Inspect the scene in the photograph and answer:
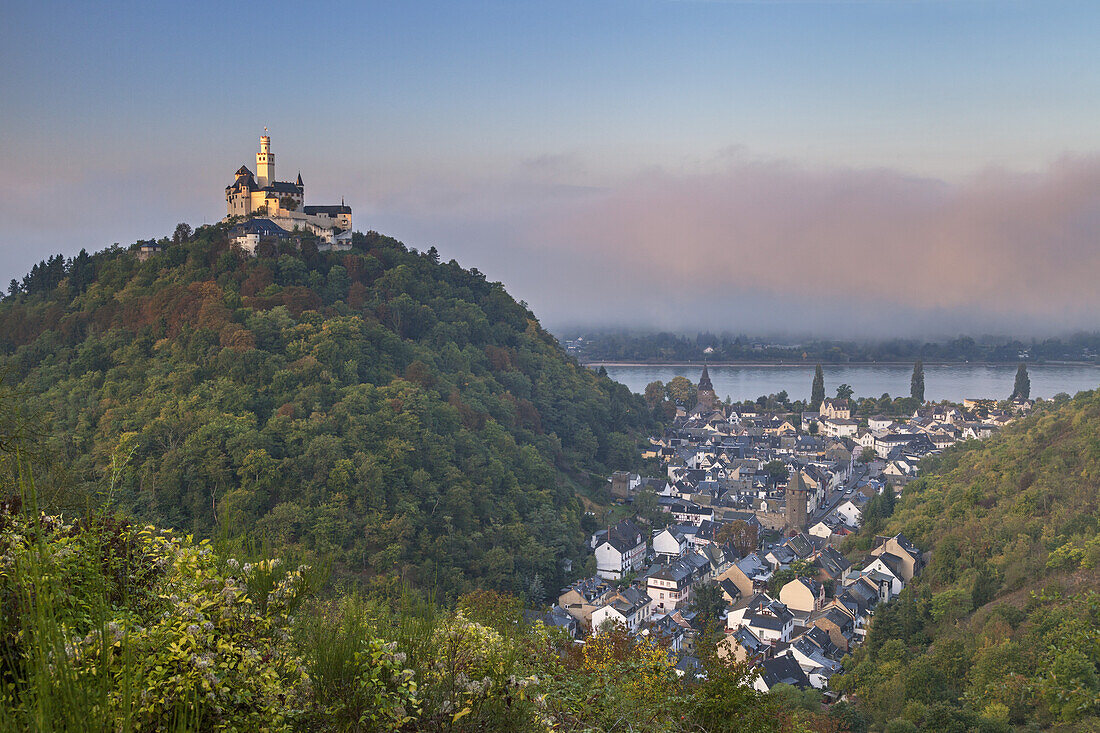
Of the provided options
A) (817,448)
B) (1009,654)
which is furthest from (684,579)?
(817,448)

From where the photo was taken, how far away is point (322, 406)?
23.9 meters

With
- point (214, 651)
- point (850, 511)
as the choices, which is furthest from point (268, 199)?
point (214, 651)

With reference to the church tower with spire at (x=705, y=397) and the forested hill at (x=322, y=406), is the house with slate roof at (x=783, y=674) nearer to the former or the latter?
the forested hill at (x=322, y=406)

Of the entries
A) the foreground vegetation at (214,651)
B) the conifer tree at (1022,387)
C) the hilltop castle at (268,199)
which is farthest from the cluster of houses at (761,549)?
the hilltop castle at (268,199)

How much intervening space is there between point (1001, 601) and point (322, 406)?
1799 cm

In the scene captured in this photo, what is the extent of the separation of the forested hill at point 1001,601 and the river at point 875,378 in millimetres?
46599

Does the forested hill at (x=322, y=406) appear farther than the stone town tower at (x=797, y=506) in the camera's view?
No

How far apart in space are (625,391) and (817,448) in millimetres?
11623

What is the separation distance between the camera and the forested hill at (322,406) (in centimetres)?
1975

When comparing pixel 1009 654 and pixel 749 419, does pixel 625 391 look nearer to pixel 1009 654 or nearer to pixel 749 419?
pixel 749 419

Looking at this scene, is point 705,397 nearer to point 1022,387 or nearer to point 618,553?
point 1022,387

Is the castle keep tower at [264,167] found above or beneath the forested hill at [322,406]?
above

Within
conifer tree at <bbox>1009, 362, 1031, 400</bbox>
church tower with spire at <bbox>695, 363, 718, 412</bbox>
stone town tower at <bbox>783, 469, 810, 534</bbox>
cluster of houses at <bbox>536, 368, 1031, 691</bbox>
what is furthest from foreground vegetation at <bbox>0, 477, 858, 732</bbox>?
conifer tree at <bbox>1009, 362, 1031, 400</bbox>

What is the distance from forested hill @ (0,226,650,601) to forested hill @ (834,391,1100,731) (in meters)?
8.63
